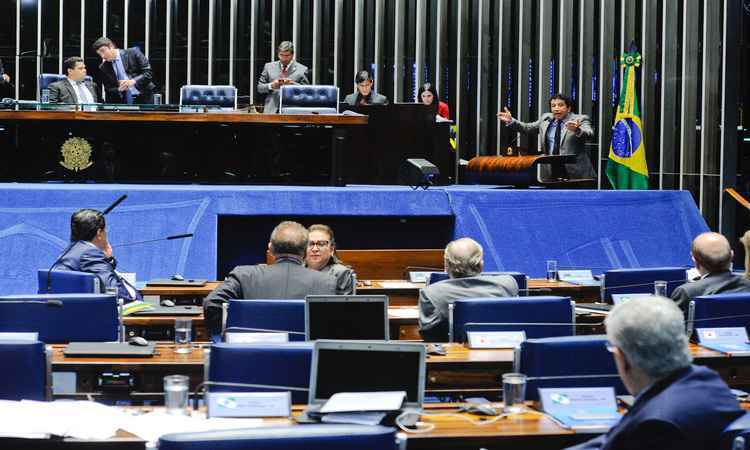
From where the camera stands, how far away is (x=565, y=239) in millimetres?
9852

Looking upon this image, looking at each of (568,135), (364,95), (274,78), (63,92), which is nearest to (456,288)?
(568,135)

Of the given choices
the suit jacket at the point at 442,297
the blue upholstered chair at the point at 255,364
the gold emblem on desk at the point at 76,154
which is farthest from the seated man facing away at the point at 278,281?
the gold emblem on desk at the point at 76,154

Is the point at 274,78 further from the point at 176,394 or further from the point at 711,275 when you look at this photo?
the point at 176,394

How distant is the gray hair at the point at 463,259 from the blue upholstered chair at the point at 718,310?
1.07 metres

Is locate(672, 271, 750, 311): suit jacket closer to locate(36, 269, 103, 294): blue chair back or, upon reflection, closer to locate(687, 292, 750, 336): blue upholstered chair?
locate(687, 292, 750, 336): blue upholstered chair

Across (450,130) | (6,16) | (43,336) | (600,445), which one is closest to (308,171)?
(450,130)

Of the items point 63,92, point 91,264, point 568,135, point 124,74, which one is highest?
point 124,74

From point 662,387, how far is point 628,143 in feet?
37.8

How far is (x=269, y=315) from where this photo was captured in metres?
4.63

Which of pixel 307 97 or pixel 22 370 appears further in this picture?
pixel 307 97

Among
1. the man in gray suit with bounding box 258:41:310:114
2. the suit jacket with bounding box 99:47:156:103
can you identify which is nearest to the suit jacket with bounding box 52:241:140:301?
the suit jacket with bounding box 99:47:156:103

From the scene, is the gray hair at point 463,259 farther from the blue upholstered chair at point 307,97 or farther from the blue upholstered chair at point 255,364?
the blue upholstered chair at point 307,97

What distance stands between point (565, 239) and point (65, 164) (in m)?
4.83

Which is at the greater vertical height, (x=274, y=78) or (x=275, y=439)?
(x=274, y=78)
